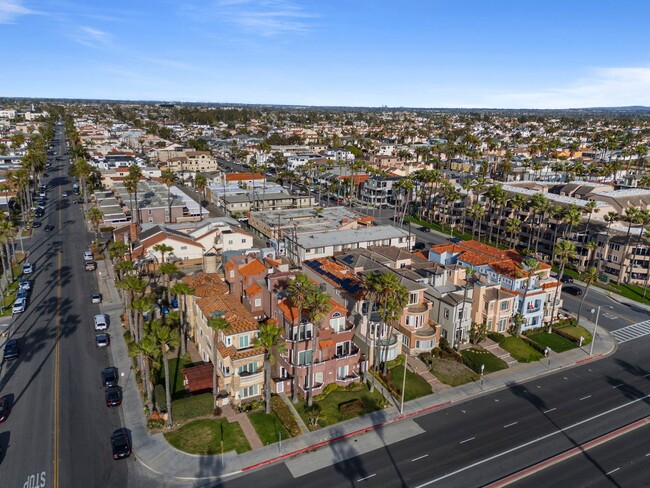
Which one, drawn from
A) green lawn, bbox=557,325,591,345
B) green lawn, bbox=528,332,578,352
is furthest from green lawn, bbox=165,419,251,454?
green lawn, bbox=557,325,591,345

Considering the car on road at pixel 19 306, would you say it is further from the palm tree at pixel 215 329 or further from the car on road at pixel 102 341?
the palm tree at pixel 215 329

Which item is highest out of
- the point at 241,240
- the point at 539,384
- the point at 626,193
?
the point at 626,193

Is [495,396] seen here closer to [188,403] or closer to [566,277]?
[188,403]

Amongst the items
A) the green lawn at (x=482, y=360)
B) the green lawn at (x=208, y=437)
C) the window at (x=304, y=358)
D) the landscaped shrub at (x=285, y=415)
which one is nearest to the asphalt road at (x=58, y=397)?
the green lawn at (x=208, y=437)

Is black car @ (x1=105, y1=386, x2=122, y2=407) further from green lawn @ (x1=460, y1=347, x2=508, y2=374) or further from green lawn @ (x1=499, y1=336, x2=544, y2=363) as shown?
green lawn @ (x1=499, y1=336, x2=544, y2=363)

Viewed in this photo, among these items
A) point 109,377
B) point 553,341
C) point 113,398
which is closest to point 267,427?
point 113,398

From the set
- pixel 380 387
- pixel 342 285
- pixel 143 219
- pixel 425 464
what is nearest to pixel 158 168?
pixel 143 219
